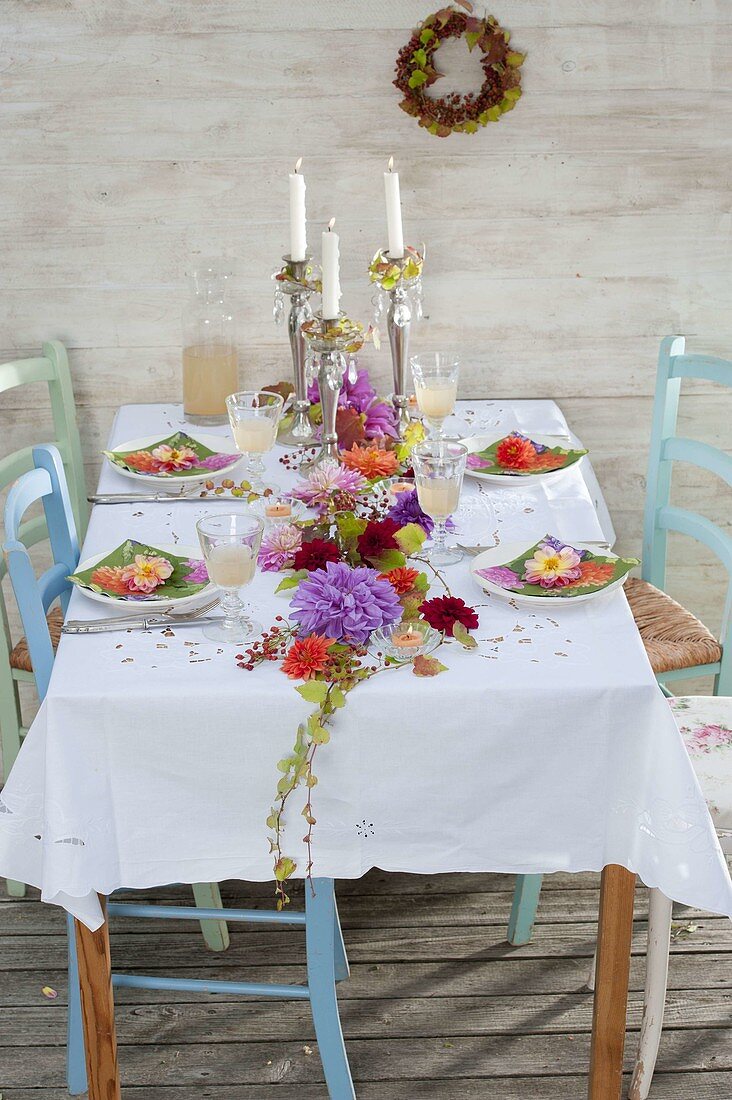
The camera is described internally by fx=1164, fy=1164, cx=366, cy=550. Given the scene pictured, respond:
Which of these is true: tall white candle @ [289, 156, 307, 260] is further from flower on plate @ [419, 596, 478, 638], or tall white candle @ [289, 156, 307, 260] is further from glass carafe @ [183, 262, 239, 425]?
flower on plate @ [419, 596, 478, 638]

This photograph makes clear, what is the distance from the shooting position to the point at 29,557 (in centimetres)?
157

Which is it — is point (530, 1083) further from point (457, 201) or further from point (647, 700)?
point (457, 201)

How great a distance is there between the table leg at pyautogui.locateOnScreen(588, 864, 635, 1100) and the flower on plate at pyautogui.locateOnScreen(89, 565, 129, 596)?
729mm

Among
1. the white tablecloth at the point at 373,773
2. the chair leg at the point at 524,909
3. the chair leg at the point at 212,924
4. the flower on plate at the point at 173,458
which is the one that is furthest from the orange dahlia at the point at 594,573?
the chair leg at the point at 212,924

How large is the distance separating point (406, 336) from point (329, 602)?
2.94 feet

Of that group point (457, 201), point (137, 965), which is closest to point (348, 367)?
point (457, 201)

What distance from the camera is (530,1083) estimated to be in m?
1.78

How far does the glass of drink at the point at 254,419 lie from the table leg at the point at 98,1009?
75 cm

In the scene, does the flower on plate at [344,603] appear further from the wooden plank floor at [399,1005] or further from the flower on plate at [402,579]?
the wooden plank floor at [399,1005]

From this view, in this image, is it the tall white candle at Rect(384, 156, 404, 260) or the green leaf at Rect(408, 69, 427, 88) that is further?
the green leaf at Rect(408, 69, 427, 88)

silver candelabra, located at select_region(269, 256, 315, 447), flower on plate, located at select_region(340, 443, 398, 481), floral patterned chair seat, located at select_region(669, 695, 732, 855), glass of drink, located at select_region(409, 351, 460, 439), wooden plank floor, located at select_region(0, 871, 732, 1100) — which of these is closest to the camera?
floral patterned chair seat, located at select_region(669, 695, 732, 855)

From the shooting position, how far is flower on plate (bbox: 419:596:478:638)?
1454mm

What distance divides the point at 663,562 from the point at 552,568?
33.4 inches

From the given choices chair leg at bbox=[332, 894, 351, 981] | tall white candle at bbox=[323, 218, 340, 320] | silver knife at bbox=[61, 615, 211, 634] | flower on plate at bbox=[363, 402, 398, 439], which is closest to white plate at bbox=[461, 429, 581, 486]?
flower on plate at bbox=[363, 402, 398, 439]
